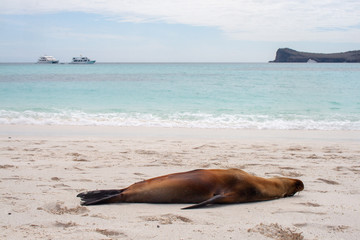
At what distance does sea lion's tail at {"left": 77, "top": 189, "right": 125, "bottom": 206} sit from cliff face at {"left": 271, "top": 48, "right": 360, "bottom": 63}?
5404 inches

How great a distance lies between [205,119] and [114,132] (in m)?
3.89

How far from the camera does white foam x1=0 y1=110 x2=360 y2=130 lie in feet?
35.7

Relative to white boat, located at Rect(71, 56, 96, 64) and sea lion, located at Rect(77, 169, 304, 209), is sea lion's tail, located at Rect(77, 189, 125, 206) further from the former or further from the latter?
white boat, located at Rect(71, 56, 96, 64)

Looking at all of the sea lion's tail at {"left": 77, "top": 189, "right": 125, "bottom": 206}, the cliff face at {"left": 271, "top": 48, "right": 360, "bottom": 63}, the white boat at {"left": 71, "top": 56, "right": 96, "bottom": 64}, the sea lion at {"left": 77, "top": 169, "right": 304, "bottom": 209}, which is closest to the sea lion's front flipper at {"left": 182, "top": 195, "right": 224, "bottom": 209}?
the sea lion at {"left": 77, "top": 169, "right": 304, "bottom": 209}

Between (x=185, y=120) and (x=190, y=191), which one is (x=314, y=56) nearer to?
(x=185, y=120)

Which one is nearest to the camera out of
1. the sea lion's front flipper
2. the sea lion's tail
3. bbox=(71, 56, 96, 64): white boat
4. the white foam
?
the sea lion's front flipper

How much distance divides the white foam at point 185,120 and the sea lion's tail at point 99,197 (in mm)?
6939

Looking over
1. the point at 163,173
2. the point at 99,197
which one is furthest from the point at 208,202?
the point at 163,173

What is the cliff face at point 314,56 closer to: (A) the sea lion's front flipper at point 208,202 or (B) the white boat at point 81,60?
(B) the white boat at point 81,60

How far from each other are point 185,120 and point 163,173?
23.3 feet

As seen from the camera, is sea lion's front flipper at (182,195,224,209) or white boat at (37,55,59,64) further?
white boat at (37,55,59,64)

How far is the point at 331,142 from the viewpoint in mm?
8102

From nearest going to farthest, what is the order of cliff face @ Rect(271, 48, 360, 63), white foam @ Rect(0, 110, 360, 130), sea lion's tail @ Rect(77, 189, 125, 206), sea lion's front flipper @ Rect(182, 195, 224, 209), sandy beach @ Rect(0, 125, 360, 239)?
sandy beach @ Rect(0, 125, 360, 239) < sea lion's front flipper @ Rect(182, 195, 224, 209) < sea lion's tail @ Rect(77, 189, 125, 206) < white foam @ Rect(0, 110, 360, 130) < cliff face @ Rect(271, 48, 360, 63)

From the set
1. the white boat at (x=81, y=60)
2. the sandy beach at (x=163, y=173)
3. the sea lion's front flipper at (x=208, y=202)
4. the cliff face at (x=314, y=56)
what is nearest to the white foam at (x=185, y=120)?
the sandy beach at (x=163, y=173)
